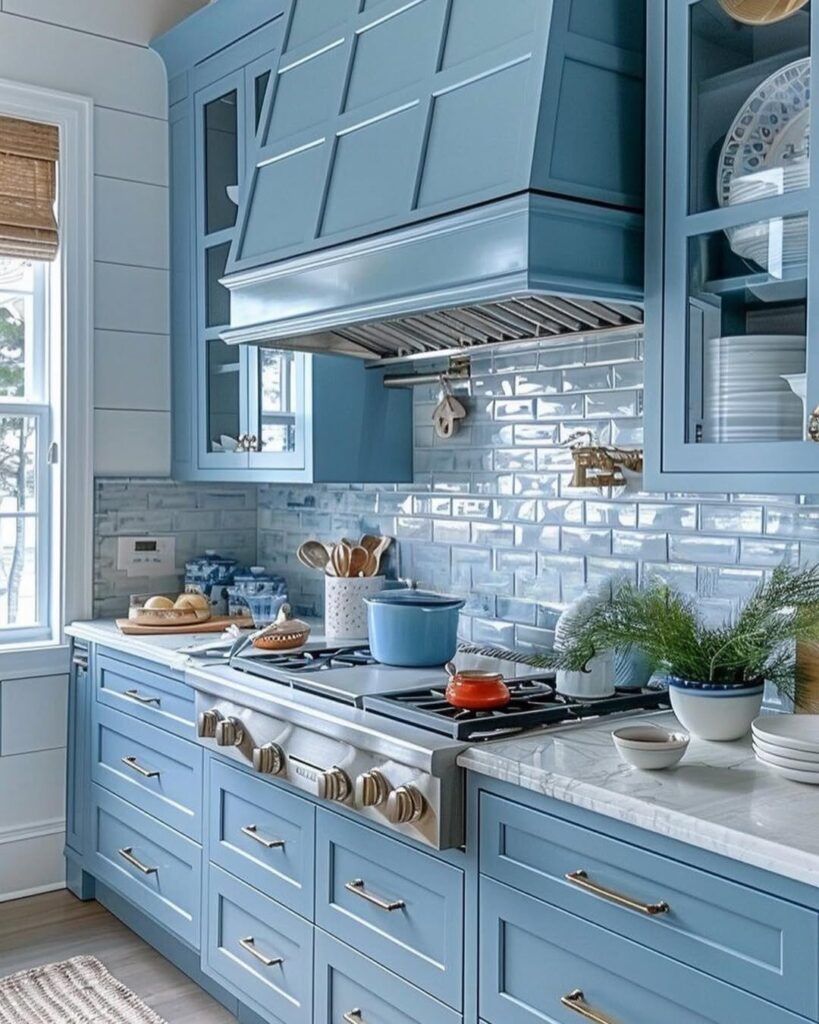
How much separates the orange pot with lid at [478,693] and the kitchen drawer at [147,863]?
40.7 inches

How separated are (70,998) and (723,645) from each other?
6.61 feet

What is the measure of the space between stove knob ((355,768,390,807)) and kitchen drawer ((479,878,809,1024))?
26 centimetres

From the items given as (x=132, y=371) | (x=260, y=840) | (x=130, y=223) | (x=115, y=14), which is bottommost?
(x=260, y=840)

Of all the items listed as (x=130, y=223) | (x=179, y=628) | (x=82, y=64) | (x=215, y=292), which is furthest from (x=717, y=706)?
(x=82, y=64)

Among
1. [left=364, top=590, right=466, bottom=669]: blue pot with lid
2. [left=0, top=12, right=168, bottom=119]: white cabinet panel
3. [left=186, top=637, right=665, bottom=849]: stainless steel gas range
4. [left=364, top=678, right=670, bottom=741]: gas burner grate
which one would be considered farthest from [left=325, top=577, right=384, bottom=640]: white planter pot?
[left=0, top=12, right=168, bottom=119]: white cabinet panel

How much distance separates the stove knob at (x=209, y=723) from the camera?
2.64m

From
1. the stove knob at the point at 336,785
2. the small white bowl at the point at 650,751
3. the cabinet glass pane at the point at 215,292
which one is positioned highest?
the cabinet glass pane at the point at 215,292

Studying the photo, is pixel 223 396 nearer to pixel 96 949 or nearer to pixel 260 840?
pixel 260 840

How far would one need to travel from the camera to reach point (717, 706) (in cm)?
194

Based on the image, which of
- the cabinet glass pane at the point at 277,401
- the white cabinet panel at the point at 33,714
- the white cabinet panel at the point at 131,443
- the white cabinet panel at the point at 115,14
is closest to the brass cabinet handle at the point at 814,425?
the cabinet glass pane at the point at 277,401

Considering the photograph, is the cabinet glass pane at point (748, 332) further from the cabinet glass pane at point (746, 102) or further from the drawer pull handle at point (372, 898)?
the drawer pull handle at point (372, 898)

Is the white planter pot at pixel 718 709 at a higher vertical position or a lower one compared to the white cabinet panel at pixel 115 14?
lower

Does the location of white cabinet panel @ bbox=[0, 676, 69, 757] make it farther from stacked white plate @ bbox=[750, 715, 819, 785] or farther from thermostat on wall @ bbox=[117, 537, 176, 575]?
stacked white plate @ bbox=[750, 715, 819, 785]

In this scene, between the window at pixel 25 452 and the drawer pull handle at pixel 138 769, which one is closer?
the drawer pull handle at pixel 138 769
